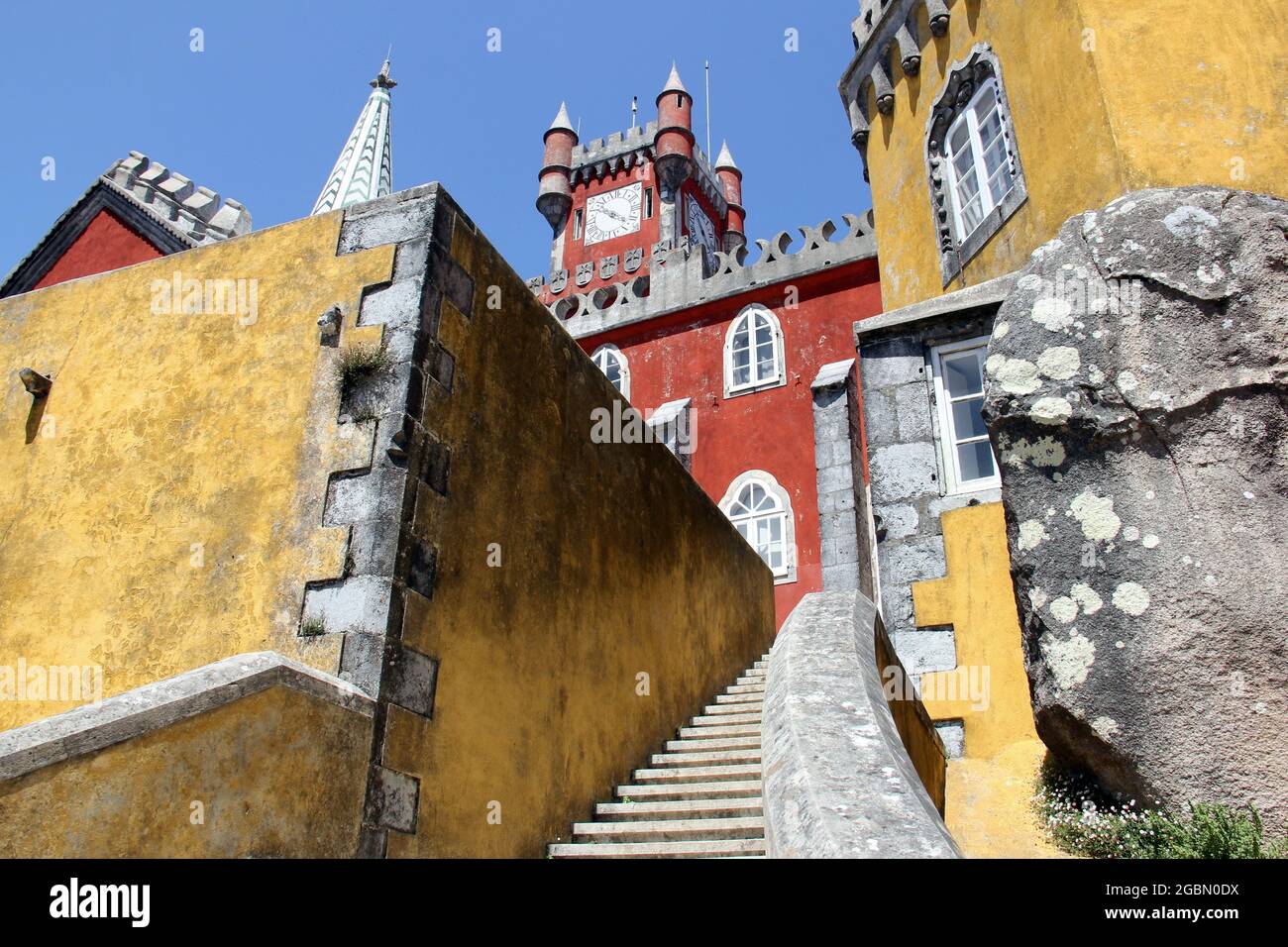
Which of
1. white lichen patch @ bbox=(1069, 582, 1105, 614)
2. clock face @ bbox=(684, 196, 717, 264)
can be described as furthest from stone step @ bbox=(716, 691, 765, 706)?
clock face @ bbox=(684, 196, 717, 264)

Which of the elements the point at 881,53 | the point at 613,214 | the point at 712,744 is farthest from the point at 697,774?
the point at 613,214

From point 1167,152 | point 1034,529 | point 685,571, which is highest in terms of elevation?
point 1167,152

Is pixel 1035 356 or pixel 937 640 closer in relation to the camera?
pixel 1035 356

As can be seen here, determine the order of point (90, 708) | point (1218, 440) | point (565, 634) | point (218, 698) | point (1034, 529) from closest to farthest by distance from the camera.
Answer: point (90, 708) < point (218, 698) < point (1218, 440) < point (1034, 529) < point (565, 634)

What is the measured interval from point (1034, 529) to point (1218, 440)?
1041 millimetres

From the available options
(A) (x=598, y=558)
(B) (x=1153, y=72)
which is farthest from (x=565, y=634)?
(B) (x=1153, y=72)

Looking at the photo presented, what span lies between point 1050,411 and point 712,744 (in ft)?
12.2

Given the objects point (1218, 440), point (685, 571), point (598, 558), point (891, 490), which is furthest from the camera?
point (685, 571)

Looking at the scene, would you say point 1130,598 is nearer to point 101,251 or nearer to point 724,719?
point 724,719

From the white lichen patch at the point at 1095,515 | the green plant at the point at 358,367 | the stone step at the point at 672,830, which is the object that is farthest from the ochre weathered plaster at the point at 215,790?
the white lichen patch at the point at 1095,515

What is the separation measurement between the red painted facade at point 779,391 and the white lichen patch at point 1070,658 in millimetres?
10091
